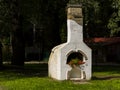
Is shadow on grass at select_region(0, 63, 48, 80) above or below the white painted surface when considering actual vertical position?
below

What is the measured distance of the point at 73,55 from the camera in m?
23.0

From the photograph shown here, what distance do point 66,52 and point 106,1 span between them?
57.9ft

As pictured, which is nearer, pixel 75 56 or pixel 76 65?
pixel 76 65

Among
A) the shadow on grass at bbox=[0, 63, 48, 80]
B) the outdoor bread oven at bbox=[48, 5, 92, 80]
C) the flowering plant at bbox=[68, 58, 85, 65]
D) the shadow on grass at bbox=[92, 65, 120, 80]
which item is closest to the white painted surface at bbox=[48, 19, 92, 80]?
the outdoor bread oven at bbox=[48, 5, 92, 80]

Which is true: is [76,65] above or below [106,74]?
above

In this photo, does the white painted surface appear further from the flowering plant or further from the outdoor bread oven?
the flowering plant

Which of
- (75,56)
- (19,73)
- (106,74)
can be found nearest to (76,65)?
(75,56)

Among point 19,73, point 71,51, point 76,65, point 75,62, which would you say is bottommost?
point 19,73

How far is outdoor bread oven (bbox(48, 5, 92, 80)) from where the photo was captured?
73.7ft

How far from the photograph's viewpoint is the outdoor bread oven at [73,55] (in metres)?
22.5

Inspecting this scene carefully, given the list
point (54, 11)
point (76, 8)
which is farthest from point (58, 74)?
point (54, 11)

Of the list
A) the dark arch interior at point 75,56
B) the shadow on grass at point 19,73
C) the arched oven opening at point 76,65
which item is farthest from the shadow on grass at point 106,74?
the shadow on grass at point 19,73

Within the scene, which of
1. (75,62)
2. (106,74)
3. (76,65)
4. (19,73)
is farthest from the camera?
(19,73)

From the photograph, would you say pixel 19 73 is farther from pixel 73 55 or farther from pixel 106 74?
pixel 73 55
